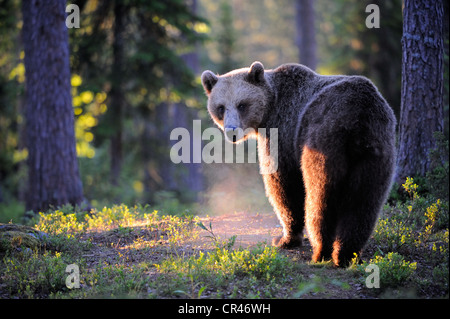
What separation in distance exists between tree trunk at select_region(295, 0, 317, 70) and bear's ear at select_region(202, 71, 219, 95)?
42.5ft

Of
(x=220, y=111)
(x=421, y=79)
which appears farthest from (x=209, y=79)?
(x=421, y=79)

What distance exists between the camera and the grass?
4512 millimetres

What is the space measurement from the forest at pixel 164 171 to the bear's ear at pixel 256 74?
2417mm

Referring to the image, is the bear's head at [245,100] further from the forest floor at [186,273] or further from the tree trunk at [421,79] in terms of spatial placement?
the tree trunk at [421,79]

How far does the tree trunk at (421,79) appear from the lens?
6835 mm

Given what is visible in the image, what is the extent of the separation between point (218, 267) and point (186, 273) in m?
0.40

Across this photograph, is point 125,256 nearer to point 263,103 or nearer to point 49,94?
point 263,103

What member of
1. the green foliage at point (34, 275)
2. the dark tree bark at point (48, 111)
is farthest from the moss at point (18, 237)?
the dark tree bark at point (48, 111)

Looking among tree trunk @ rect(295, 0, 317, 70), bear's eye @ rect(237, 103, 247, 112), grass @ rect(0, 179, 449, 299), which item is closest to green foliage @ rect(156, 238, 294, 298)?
grass @ rect(0, 179, 449, 299)

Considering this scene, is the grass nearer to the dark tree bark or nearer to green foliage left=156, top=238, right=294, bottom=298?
green foliage left=156, top=238, right=294, bottom=298

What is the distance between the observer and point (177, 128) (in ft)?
56.9
